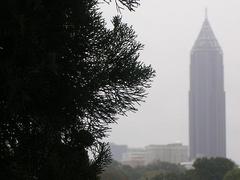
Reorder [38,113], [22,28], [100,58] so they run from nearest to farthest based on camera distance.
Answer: [22,28], [38,113], [100,58]

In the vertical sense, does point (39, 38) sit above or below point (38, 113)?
above

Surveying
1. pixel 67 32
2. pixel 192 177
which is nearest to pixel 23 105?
pixel 67 32

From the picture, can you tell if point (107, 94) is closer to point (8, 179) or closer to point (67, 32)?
point (67, 32)

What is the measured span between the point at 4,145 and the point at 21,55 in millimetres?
1157

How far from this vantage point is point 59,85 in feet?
25.7

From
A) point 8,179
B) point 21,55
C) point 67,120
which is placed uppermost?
point 21,55

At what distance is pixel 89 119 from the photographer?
8453mm

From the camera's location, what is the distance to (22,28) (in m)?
6.93

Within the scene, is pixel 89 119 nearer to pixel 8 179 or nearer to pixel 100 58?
pixel 100 58

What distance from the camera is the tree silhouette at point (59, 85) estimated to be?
23.1ft

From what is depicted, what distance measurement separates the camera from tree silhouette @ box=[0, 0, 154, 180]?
705cm

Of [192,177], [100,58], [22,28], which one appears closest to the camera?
[22,28]

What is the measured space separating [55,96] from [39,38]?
2.51 ft

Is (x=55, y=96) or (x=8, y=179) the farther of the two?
(x=55, y=96)
